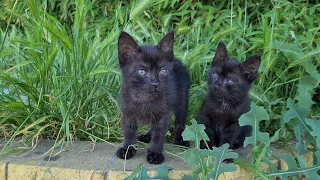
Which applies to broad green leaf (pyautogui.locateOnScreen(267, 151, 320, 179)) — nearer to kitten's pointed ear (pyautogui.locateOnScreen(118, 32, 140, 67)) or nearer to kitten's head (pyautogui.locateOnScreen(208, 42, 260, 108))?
kitten's head (pyautogui.locateOnScreen(208, 42, 260, 108))

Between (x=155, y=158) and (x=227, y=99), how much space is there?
1.89 ft

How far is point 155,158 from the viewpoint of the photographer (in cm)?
230

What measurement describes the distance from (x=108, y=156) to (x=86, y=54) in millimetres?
659

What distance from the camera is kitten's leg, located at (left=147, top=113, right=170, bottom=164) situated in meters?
2.31

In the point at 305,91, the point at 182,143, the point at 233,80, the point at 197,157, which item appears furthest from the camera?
the point at 305,91

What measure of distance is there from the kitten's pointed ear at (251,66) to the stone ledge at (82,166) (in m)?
0.48

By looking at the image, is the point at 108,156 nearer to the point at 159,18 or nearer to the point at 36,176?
the point at 36,176

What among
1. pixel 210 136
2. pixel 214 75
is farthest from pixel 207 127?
pixel 214 75

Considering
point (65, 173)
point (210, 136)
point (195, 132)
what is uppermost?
point (195, 132)

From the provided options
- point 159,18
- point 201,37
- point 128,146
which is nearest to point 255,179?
point 128,146

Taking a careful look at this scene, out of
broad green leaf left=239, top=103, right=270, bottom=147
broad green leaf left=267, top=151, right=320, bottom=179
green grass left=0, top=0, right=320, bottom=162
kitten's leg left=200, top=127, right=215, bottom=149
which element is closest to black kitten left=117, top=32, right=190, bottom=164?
green grass left=0, top=0, right=320, bottom=162

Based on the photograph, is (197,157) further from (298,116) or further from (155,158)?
(298,116)

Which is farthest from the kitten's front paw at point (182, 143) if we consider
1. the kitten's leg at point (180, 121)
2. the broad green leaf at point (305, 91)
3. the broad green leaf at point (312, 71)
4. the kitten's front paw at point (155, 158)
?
the broad green leaf at point (312, 71)

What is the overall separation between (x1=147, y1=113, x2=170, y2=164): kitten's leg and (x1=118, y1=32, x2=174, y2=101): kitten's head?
0.16 m
